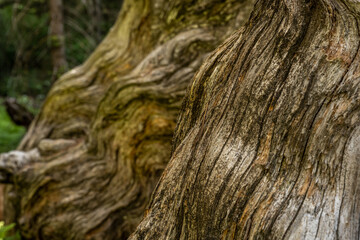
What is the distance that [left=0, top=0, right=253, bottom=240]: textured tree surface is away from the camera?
4.49 meters

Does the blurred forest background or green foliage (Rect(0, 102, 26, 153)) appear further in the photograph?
the blurred forest background

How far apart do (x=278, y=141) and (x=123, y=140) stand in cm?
293

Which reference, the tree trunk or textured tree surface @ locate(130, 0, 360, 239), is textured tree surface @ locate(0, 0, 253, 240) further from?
the tree trunk

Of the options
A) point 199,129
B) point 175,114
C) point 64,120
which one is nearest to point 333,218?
point 199,129

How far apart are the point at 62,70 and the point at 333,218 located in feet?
23.7

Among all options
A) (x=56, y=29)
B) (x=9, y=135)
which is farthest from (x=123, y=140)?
(x=9, y=135)

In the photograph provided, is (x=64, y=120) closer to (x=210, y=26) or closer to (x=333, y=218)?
(x=210, y=26)

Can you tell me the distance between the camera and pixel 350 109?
1.98 meters

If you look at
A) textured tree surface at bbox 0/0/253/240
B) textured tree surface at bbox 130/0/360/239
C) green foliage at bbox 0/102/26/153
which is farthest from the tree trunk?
textured tree surface at bbox 130/0/360/239

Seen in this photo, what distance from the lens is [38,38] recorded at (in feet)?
36.0

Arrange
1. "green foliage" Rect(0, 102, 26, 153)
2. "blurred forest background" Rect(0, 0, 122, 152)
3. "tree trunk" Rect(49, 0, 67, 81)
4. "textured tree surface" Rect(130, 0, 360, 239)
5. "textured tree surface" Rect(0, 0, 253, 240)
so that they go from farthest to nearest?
1. "blurred forest background" Rect(0, 0, 122, 152)
2. "green foliage" Rect(0, 102, 26, 153)
3. "tree trunk" Rect(49, 0, 67, 81)
4. "textured tree surface" Rect(0, 0, 253, 240)
5. "textured tree surface" Rect(130, 0, 360, 239)

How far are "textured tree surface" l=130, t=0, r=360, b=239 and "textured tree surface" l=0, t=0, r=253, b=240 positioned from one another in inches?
79.3

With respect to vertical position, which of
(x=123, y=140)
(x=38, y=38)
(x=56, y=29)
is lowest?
(x=123, y=140)

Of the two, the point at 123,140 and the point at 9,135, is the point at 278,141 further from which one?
the point at 9,135
